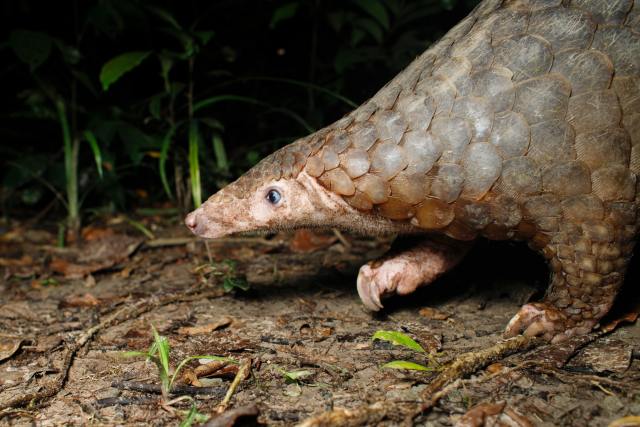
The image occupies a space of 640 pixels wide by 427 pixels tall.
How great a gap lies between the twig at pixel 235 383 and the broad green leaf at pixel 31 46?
2473 millimetres

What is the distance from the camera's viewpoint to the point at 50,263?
436 centimetres

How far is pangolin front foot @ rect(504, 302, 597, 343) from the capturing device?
8.85 feet

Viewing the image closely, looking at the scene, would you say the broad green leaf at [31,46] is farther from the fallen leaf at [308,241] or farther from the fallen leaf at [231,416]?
the fallen leaf at [231,416]

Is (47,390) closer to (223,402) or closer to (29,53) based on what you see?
(223,402)

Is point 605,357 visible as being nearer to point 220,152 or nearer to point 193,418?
point 193,418

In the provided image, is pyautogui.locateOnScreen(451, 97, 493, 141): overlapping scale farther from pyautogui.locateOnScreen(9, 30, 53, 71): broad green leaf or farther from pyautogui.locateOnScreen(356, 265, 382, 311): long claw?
pyautogui.locateOnScreen(9, 30, 53, 71): broad green leaf

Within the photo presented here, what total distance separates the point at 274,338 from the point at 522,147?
1402 mm

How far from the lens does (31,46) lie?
153 inches

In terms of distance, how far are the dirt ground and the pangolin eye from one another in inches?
24.3

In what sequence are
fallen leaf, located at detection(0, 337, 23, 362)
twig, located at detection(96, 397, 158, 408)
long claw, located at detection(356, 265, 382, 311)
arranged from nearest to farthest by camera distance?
twig, located at detection(96, 397, 158, 408) → fallen leaf, located at detection(0, 337, 23, 362) → long claw, located at detection(356, 265, 382, 311)

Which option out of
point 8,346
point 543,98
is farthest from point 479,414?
point 8,346

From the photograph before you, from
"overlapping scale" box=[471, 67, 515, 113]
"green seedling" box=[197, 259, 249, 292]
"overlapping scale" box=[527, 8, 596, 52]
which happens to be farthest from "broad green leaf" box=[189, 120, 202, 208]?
"overlapping scale" box=[527, 8, 596, 52]

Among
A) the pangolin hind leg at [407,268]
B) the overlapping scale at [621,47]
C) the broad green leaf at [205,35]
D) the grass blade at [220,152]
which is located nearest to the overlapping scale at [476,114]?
the overlapping scale at [621,47]

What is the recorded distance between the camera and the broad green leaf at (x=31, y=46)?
3.81 m
